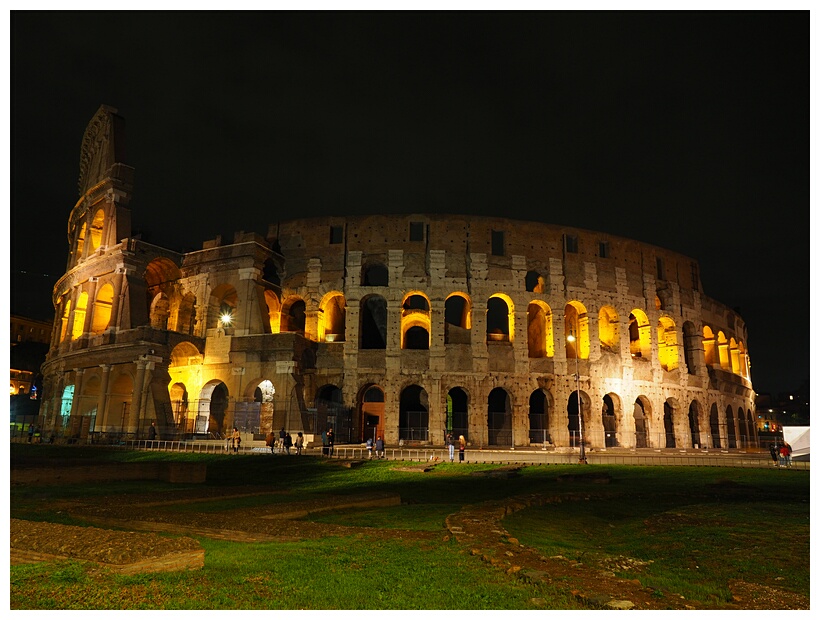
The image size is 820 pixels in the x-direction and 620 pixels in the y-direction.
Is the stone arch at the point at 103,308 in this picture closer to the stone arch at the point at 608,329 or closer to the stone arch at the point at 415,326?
the stone arch at the point at 415,326

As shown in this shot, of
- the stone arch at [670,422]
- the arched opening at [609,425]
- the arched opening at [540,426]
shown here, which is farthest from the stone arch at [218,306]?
the stone arch at [670,422]

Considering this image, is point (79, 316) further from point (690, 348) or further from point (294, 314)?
point (690, 348)

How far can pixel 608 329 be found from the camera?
37688mm

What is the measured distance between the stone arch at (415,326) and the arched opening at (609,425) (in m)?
12.1

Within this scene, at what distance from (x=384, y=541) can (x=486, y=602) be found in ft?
8.94

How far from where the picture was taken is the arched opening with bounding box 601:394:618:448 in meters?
35.4

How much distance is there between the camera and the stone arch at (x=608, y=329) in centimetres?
3666

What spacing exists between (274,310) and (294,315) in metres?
1.81

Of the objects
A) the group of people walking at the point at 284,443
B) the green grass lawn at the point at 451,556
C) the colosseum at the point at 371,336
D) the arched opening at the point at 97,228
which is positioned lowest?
the group of people walking at the point at 284,443

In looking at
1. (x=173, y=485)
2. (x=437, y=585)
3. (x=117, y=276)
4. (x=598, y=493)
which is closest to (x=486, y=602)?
(x=437, y=585)

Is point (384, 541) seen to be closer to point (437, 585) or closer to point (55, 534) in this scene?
point (437, 585)

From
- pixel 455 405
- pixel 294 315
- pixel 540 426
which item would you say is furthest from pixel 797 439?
pixel 294 315

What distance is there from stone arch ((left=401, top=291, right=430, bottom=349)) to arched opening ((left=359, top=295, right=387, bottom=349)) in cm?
155

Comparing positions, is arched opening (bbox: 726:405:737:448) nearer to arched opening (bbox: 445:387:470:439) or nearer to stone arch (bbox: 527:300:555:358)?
stone arch (bbox: 527:300:555:358)
